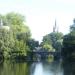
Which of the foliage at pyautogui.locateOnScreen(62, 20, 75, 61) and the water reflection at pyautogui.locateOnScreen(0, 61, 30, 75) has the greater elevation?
the foliage at pyautogui.locateOnScreen(62, 20, 75, 61)

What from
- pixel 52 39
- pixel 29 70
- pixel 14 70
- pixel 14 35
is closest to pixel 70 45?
pixel 14 35

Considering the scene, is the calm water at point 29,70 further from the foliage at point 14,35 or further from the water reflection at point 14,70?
the foliage at point 14,35

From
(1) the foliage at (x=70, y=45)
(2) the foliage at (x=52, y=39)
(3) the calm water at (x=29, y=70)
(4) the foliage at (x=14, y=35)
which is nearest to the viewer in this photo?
(3) the calm water at (x=29, y=70)

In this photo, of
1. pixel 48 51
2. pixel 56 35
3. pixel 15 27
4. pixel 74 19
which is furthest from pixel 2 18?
pixel 56 35

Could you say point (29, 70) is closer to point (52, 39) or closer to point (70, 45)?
point (70, 45)

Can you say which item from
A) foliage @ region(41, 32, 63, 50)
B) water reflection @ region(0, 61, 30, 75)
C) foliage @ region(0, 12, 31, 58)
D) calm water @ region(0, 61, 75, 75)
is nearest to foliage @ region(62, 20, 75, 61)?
foliage @ region(0, 12, 31, 58)

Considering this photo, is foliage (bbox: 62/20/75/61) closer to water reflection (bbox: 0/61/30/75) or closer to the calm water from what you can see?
the calm water

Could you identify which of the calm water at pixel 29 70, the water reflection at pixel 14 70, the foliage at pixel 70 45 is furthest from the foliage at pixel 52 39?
the water reflection at pixel 14 70

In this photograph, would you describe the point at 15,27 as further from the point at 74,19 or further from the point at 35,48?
the point at 35,48

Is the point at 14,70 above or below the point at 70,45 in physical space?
below

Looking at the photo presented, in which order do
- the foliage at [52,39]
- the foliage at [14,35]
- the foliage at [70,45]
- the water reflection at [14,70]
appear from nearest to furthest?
the water reflection at [14,70], the foliage at [14,35], the foliage at [70,45], the foliage at [52,39]

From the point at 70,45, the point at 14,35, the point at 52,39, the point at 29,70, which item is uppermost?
the point at 52,39

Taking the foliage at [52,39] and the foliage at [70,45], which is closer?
the foliage at [70,45]

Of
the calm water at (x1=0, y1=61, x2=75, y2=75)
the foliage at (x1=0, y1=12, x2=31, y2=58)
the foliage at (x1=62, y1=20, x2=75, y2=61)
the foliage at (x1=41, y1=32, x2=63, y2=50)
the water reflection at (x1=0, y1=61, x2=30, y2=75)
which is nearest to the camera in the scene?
the water reflection at (x1=0, y1=61, x2=30, y2=75)
